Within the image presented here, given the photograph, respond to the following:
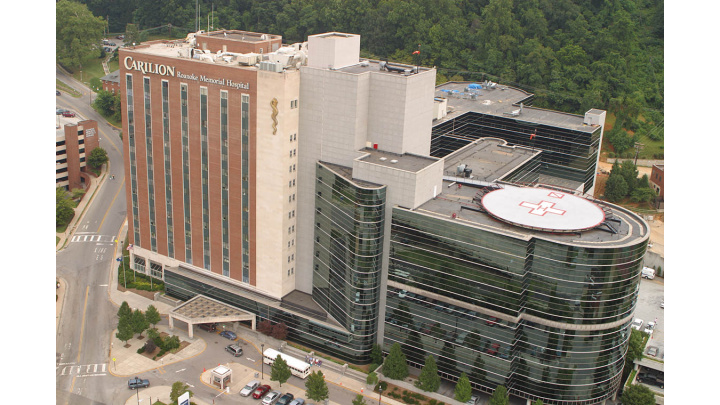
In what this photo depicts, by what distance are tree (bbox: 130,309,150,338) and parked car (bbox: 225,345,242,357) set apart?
61.2ft

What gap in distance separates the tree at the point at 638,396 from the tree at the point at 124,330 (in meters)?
102

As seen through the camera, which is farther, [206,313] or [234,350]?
[206,313]

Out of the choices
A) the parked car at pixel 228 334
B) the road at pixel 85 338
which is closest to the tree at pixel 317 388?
the parked car at pixel 228 334

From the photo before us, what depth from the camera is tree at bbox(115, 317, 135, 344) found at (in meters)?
164

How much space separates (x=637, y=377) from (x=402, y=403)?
51779mm

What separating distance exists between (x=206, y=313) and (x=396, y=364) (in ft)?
151

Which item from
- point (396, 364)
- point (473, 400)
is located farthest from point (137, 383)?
point (473, 400)

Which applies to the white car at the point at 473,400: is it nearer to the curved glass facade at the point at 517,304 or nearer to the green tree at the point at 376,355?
the curved glass facade at the point at 517,304

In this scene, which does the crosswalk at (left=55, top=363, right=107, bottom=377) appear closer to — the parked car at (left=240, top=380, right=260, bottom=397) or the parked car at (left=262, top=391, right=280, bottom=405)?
the parked car at (left=240, top=380, right=260, bottom=397)

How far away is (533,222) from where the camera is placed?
14425cm

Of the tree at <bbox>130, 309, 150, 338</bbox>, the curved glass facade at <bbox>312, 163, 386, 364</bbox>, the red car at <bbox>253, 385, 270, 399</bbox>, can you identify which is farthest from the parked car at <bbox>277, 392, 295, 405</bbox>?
the tree at <bbox>130, 309, 150, 338</bbox>

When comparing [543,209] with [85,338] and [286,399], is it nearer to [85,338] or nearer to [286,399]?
[286,399]

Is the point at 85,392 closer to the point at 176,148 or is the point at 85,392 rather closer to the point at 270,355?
the point at 270,355

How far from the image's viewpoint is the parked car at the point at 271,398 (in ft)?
486
